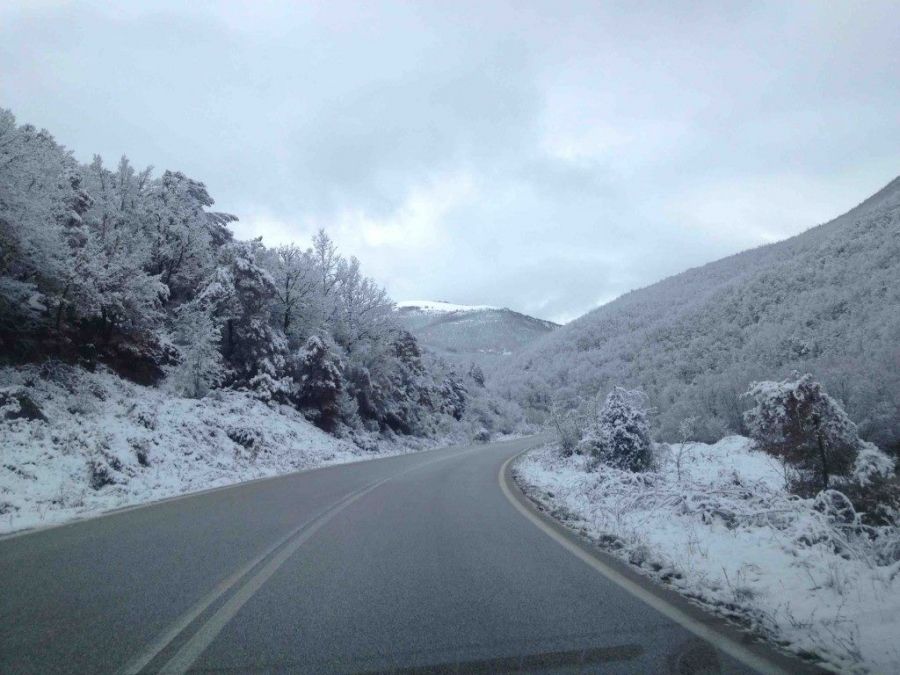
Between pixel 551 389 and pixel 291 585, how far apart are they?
80.3 meters

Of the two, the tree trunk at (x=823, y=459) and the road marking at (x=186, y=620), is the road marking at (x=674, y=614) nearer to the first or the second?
the road marking at (x=186, y=620)

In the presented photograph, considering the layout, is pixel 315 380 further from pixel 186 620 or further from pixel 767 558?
pixel 767 558

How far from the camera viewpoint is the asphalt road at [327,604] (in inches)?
155

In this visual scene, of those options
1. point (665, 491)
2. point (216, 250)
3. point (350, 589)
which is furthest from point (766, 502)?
point (216, 250)

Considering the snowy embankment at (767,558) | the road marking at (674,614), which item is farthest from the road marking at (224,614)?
the snowy embankment at (767,558)

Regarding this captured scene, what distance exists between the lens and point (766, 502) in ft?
27.5

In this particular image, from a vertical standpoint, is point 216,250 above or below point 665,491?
above

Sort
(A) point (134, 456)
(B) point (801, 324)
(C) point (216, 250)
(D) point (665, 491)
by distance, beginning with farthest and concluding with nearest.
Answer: (B) point (801, 324) → (C) point (216, 250) → (A) point (134, 456) → (D) point (665, 491)

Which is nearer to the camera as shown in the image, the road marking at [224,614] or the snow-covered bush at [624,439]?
the road marking at [224,614]

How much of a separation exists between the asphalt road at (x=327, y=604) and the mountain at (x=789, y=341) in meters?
16.0

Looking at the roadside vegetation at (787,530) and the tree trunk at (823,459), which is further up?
the tree trunk at (823,459)

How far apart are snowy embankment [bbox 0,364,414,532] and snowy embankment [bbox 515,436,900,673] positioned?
930 centimetres

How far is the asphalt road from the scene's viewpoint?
12.9 ft

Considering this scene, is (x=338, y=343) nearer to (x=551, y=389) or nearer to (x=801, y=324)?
(x=801, y=324)
